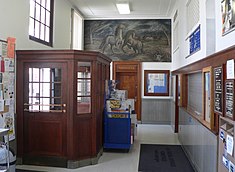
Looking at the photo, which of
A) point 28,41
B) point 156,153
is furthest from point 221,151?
point 28,41

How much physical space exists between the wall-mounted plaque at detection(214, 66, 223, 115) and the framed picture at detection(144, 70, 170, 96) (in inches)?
271

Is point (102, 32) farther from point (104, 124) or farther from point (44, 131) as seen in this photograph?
point (44, 131)

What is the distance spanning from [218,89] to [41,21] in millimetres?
4824

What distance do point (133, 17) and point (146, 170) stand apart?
6739mm

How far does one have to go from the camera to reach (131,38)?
1022 centimetres

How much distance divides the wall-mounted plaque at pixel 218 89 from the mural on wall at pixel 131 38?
273 inches

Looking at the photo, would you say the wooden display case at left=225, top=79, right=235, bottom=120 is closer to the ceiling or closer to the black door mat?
the black door mat

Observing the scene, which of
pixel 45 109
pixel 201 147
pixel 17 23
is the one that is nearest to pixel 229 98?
pixel 201 147

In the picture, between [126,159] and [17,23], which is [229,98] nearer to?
[126,159]

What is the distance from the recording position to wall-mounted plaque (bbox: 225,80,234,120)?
2.62 metres

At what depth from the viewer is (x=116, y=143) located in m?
5.99

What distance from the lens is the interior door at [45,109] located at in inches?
196

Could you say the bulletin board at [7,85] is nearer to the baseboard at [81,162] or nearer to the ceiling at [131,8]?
the baseboard at [81,162]

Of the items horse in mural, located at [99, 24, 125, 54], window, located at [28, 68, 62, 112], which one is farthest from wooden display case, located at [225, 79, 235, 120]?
horse in mural, located at [99, 24, 125, 54]
